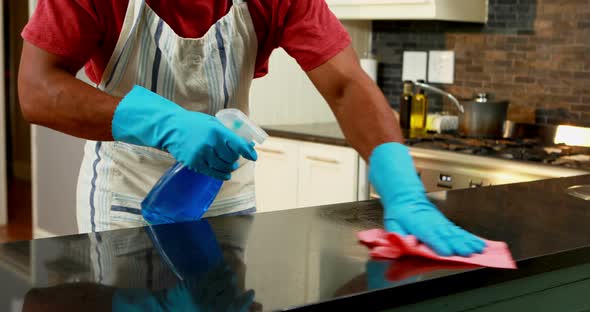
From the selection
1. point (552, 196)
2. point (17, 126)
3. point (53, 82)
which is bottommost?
point (17, 126)

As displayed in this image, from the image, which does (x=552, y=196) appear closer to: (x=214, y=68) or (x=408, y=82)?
(x=214, y=68)

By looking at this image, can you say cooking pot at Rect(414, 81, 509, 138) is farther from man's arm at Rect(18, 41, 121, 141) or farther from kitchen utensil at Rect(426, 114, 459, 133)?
man's arm at Rect(18, 41, 121, 141)

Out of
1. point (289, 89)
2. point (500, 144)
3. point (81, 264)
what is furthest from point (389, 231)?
point (289, 89)

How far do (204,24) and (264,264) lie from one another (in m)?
0.74

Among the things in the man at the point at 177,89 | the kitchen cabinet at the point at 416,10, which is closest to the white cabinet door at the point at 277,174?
the kitchen cabinet at the point at 416,10

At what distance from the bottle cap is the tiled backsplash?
2.39m

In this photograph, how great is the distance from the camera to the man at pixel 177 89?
1394 millimetres

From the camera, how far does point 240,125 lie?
1373 mm

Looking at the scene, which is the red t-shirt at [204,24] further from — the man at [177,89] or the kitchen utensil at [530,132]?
the kitchen utensil at [530,132]

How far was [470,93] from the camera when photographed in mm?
3807

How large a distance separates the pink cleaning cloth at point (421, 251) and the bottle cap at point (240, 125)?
261mm

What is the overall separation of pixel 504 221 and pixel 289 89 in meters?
2.57

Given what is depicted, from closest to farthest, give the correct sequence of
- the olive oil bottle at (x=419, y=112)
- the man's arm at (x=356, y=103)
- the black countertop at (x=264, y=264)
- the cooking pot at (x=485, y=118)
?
the black countertop at (x=264, y=264), the man's arm at (x=356, y=103), the cooking pot at (x=485, y=118), the olive oil bottle at (x=419, y=112)

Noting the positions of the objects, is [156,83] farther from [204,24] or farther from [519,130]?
[519,130]
